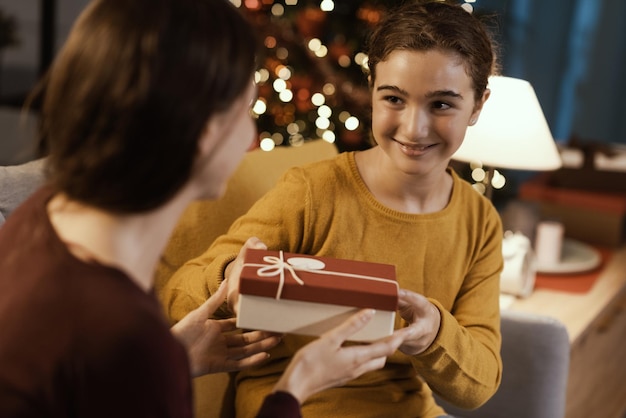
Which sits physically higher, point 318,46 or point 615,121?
point 318,46

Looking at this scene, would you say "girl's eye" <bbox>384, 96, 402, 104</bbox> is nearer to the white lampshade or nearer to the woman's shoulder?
the woman's shoulder

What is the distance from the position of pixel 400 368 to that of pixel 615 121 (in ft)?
10.2

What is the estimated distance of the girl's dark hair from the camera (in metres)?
1.45

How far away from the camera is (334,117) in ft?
10.5

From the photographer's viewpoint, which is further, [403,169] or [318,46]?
[318,46]

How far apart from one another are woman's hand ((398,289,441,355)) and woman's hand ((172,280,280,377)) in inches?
8.4

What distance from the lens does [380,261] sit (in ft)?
5.06

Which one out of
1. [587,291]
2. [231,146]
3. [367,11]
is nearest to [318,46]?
[367,11]

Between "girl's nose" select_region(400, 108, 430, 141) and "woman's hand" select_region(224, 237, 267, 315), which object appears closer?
"woman's hand" select_region(224, 237, 267, 315)

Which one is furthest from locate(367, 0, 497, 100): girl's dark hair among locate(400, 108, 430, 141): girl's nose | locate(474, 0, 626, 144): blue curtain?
locate(474, 0, 626, 144): blue curtain

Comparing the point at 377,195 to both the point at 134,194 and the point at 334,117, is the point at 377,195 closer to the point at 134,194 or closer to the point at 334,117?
the point at 134,194

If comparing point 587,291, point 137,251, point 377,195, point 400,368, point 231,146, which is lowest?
point 587,291

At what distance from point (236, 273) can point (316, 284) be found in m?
0.16

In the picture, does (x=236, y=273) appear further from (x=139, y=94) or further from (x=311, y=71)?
(x=311, y=71)
